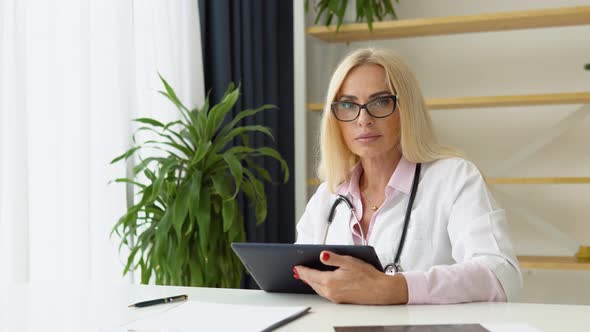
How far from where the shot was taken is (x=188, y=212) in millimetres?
2594

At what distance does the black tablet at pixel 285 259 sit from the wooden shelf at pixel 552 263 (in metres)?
1.87

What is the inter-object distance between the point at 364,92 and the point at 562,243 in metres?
1.87

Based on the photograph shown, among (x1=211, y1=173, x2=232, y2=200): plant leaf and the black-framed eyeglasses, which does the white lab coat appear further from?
(x1=211, y1=173, x2=232, y2=200): plant leaf

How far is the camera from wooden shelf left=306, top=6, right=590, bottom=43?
121 inches

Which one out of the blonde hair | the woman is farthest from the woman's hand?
the blonde hair

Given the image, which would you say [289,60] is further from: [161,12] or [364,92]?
[364,92]

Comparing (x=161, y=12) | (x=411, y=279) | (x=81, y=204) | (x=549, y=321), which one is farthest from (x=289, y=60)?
(x=549, y=321)

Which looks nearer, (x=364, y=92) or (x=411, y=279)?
(x=411, y=279)

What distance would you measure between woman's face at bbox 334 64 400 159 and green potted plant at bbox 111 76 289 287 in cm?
74

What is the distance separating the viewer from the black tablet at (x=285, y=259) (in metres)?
1.40

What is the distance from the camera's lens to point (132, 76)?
2740 millimetres

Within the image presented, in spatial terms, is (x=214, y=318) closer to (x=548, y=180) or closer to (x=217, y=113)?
(x=217, y=113)

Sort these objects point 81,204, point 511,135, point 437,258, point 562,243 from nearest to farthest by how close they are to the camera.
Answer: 1. point 437,258
2. point 81,204
3. point 562,243
4. point 511,135

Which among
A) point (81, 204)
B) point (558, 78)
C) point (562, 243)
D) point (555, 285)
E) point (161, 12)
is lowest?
point (555, 285)
